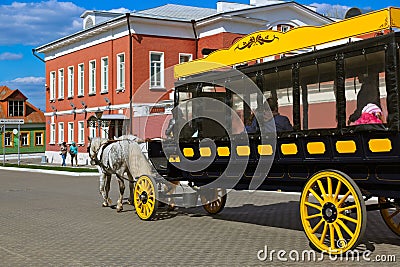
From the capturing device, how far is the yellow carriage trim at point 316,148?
822cm

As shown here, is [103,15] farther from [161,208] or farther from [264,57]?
[264,57]

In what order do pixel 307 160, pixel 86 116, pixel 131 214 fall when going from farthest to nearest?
pixel 86 116 → pixel 131 214 → pixel 307 160

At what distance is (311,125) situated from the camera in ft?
28.0

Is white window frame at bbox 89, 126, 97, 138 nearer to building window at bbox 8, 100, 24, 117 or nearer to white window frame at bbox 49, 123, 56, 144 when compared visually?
white window frame at bbox 49, 123, 56, 144

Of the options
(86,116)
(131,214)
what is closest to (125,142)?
(131,214)

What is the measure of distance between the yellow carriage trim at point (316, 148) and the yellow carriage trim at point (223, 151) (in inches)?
70.7

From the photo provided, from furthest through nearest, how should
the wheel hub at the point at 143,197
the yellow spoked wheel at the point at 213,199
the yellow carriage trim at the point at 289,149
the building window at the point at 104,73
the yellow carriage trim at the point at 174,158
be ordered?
the building window at the point at 104,73 → the yellow spoked wheel at the point at 213,199 → the wheel hub at the point at 143,197 → the yellow carriage trim at the point at 174,158 → the yellow carriage trim at the point at 289,149

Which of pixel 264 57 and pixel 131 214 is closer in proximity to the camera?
pixel 264 57

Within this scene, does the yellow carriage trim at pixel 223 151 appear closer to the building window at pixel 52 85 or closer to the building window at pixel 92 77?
the building window at pixel 92 77

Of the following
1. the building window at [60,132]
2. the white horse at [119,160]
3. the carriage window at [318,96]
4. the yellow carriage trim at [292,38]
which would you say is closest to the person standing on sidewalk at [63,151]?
the building window at [60,132]

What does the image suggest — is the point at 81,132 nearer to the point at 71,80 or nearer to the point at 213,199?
the point at 71,80

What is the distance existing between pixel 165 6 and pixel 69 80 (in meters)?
8.56

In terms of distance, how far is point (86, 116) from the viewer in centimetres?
4078

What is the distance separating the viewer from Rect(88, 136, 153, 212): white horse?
12.4 meters
